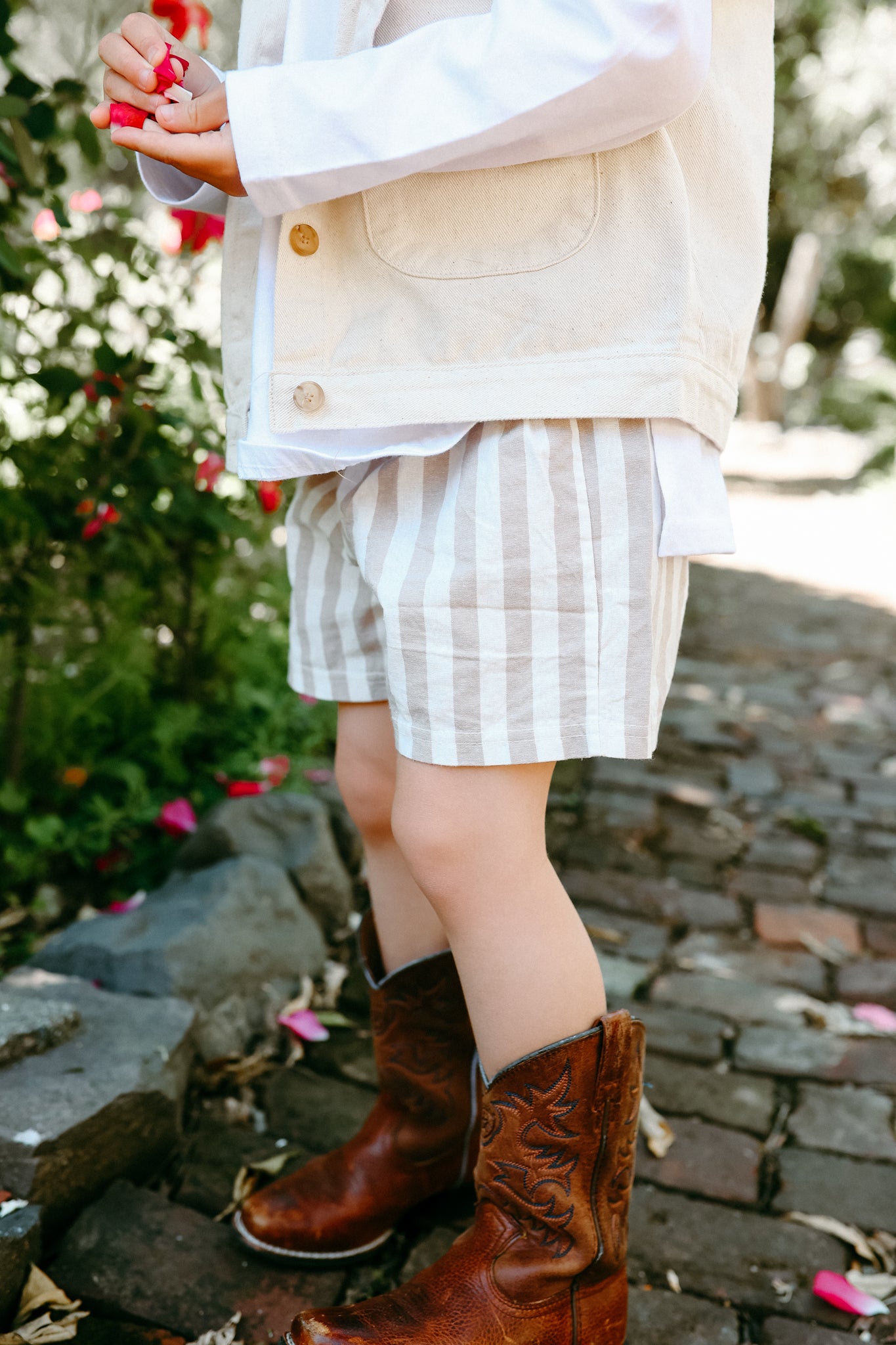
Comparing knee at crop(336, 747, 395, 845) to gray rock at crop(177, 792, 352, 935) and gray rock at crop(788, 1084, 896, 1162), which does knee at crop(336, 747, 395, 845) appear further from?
gray rock at crop(788, 1084, 896, 1162)

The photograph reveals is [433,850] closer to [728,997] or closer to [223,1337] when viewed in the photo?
[223,1337]

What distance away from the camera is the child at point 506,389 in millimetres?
897

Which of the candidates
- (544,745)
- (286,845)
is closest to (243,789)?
(286,845)

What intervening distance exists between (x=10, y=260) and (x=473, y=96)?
40.8 inches

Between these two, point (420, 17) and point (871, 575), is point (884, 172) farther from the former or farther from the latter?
point (420, 17)

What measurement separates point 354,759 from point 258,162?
0.70 metres

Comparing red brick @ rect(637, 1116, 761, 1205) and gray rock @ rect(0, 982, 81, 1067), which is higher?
gray rock @ rect(0, 982, 81, 1067)

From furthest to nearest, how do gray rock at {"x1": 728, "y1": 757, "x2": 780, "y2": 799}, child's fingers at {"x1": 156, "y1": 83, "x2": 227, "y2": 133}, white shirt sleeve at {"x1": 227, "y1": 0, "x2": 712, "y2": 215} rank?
gray rock at {"x1": 728, "y1": 757, "x2": 780, "y2": 799} → child's fingers at {"x1": 156, "y1": 83, "x2": 227, "y2": 133} → white shirt sleeve at {"x1": 227, "y1": 0, "x2": 712, "y2": 215}

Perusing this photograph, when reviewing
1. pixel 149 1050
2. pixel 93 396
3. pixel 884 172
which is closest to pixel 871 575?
pixel 93 396

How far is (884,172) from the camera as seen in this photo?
12.5 meters

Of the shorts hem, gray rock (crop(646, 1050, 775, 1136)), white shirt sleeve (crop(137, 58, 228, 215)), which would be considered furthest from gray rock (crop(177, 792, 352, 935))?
white shirt sleeve (crop(137, 58, 228, 215))

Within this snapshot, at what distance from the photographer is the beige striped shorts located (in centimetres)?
101

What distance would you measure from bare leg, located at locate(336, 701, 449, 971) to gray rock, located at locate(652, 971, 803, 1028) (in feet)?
2.74

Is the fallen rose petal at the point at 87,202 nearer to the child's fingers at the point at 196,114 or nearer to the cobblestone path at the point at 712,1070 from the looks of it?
the child's fingers at the point at 196,114
